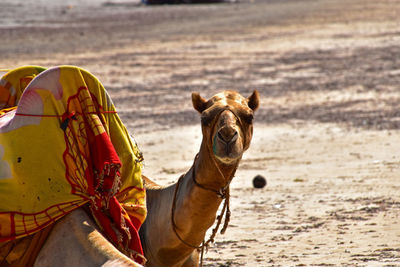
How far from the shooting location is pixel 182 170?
35.8 feet

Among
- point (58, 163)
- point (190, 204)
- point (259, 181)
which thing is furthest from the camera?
point (259, 181)

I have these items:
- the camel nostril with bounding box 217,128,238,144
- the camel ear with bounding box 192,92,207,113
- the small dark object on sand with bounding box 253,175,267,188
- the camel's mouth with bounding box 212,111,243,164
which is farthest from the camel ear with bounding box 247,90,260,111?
the small dark object on sand with bounding box 253,175,267,188

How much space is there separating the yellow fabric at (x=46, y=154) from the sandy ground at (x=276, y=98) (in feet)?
10.00

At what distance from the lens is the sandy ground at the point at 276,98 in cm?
793

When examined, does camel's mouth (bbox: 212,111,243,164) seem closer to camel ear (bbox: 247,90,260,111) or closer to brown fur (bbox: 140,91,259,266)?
brown fur (bbox: 140,91,259,266)

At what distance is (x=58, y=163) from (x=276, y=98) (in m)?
12.8

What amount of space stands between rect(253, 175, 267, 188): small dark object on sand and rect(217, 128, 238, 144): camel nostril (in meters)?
5.11

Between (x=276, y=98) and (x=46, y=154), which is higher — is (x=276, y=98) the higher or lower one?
the lower one

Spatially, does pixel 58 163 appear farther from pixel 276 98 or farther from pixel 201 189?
pixel 276 98

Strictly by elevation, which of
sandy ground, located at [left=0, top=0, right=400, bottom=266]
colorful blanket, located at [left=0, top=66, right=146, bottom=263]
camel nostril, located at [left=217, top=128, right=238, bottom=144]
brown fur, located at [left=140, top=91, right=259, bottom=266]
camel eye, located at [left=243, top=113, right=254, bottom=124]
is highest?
colorful blanket, located at [left=0, top=66, right=146, bottom=263]

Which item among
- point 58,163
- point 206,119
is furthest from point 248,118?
point 58,163

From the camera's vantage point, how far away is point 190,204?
541 centimetres

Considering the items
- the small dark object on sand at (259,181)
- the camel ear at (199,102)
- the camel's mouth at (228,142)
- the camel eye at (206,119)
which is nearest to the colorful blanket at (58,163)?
the camel's mouth at (228,142)

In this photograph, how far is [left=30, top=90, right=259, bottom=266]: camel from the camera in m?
3.90
